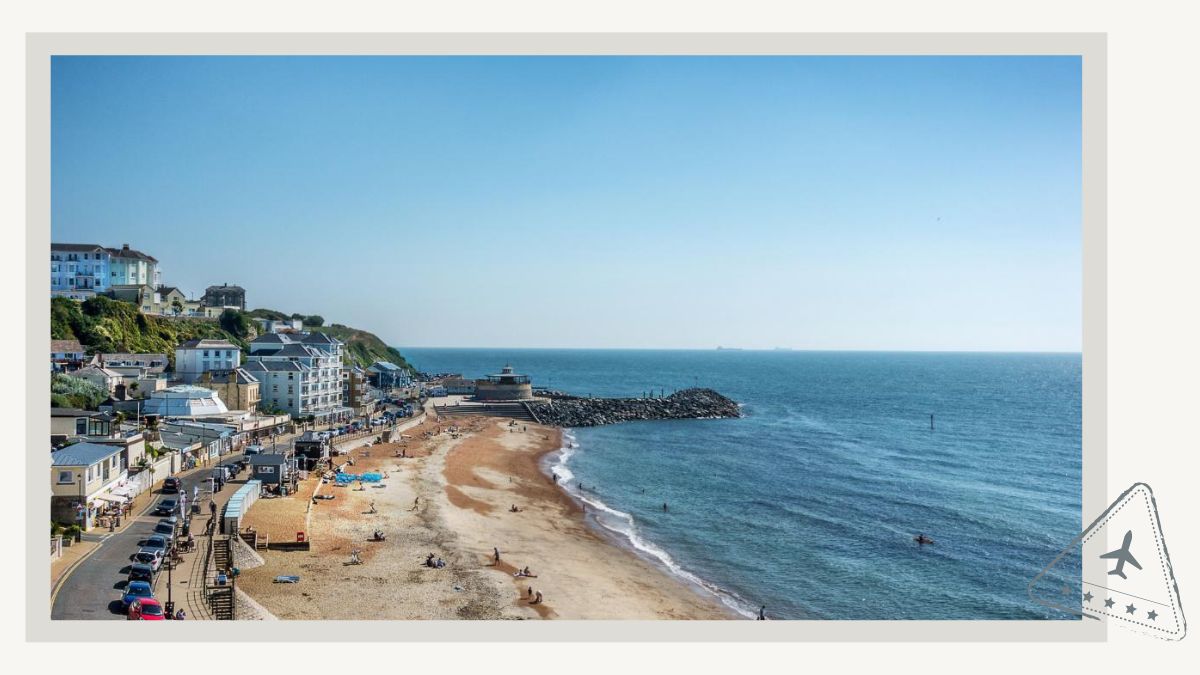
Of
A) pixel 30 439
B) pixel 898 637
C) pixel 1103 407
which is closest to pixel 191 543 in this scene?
pixel 30 439

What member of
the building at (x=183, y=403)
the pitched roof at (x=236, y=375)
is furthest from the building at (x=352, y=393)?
the building at (x=183, y=403)

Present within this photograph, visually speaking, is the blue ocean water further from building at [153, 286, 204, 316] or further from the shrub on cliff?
building at [153, 286, 204, 316]

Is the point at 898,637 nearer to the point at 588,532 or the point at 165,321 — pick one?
the point at 588,532

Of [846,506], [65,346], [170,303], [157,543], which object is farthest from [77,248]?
[846,506]

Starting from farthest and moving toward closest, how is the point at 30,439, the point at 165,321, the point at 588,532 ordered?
1. the point at 165,321
2. the point at 588,532
3. the point at 30,439

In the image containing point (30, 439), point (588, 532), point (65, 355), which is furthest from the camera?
point (65, 355)

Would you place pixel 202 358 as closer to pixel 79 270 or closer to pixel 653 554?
pixel 79 270
